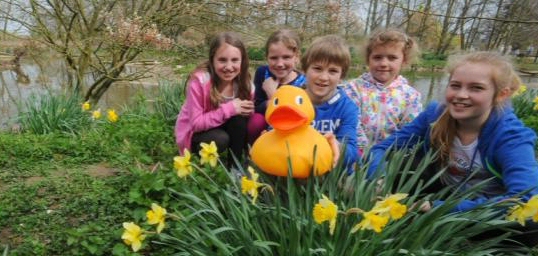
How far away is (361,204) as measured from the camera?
5.41 ft

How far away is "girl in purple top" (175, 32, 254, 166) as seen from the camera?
279 centimetres

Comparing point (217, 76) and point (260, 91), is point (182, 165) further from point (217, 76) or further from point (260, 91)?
point (260, 91)

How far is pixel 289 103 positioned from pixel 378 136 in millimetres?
1195

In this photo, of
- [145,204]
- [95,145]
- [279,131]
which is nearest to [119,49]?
[95,145]

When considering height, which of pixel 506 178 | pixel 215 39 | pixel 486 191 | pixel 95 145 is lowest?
pixel 95 145

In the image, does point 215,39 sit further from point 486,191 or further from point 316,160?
point 486,191

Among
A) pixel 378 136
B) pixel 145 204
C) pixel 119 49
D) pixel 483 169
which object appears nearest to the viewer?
pixel 483 169

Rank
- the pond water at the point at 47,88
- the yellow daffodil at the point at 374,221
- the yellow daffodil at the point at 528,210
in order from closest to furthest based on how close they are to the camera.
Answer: the yellow daffodil at the point at 374,221, the yellow daffodil at the point at 528,210, the pond water at the point at 47,88

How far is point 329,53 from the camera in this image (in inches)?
87.9

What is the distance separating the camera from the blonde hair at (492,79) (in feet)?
6.17

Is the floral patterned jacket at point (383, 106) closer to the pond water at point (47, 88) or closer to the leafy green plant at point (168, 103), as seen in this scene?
the leafy green plant at point (168, 103)

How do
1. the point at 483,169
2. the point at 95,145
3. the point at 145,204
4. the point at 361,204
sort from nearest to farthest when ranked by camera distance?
the point at 361,204 → the point at 483,169 → the point at 145,204 → the point at 95,145

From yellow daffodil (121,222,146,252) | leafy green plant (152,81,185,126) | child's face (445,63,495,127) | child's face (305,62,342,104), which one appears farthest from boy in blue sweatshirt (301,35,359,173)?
leafy green plant (152,81,185,126)

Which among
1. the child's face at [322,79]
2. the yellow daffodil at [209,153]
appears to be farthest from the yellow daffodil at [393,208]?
the child's face at [322,79]
